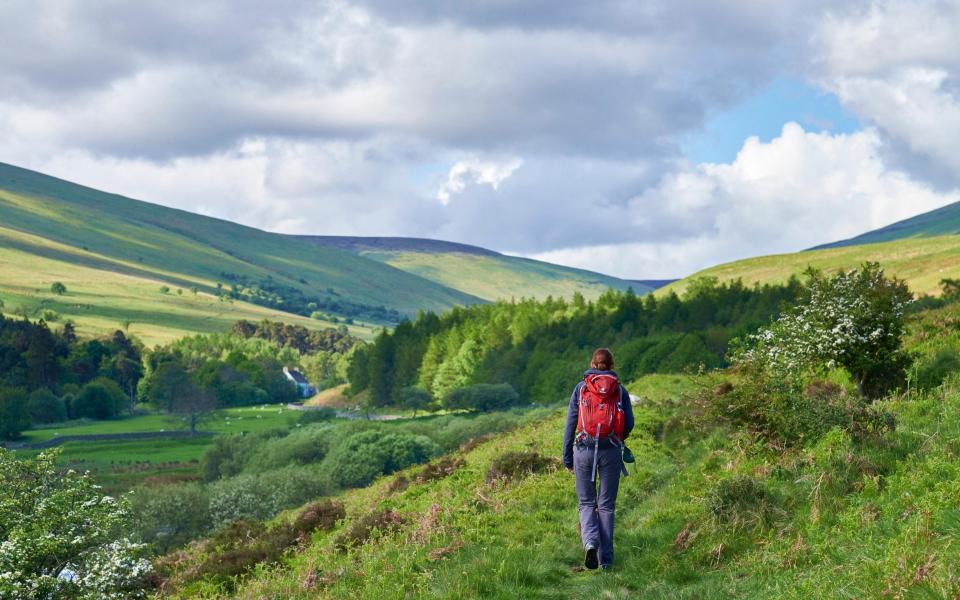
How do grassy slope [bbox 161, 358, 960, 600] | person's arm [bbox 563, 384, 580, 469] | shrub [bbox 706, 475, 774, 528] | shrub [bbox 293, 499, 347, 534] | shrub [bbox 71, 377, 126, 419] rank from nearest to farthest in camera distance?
grassy slope [bbox 161, 358, 960, 600] → shrub [bbox 706, 475, 774, 528] → person's arm [bbox 563, 384, 580, 469] → shrub [bbox 293, 499, 347, 534] → shrub [bbox 71, 377, 126, 419]

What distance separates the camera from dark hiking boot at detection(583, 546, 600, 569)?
43.2ft

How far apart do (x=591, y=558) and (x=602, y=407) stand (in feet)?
7.43

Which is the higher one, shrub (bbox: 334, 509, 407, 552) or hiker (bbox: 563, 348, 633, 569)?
hiker (bbox: 563, 348, 633, 569)

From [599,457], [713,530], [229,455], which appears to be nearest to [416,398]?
[229,455]

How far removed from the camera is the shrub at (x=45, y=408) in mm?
159750

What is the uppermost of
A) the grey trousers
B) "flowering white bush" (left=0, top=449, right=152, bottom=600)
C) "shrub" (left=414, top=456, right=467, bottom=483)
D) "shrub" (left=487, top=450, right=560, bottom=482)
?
the grey trousers

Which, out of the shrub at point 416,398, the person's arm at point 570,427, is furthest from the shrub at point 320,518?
the shrub at point 416,398

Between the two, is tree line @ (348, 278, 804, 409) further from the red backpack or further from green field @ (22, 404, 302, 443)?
the red backpack

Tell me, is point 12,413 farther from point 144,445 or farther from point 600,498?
point 600,498

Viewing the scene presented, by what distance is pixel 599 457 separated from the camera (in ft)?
43.8

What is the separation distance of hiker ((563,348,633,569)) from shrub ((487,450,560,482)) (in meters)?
8.06

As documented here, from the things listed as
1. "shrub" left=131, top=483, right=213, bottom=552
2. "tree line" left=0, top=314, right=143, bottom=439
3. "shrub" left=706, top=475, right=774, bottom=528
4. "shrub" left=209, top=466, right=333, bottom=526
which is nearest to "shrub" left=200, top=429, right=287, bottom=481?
"shrub" left=209, top=466, right=333, bottom=526

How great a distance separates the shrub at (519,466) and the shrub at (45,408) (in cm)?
15827

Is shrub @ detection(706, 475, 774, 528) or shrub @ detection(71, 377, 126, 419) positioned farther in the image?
shrub @ detection(71, 377, 126, 419)
